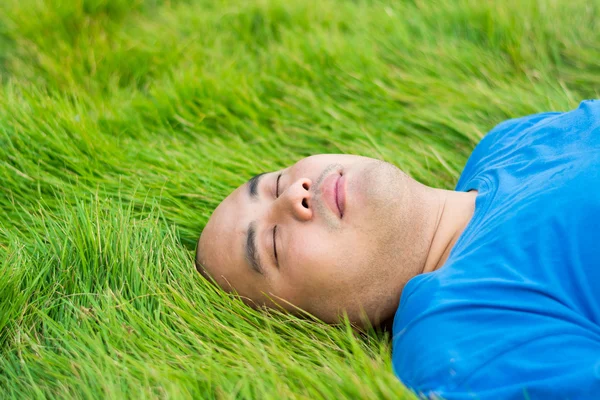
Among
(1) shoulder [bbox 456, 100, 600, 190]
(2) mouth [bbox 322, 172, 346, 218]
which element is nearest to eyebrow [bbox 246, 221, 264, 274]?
(2) mouth [bbox 322, 172, 346, 218]

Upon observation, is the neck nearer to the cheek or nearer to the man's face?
the man's face

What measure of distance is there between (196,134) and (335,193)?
1163 millimetres

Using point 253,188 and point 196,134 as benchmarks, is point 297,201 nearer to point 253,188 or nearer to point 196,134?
point 253,188

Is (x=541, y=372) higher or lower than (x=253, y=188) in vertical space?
→ lower

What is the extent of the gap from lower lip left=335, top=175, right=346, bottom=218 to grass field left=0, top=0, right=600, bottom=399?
0.39 metres

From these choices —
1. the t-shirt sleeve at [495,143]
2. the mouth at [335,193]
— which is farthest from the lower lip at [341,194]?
the t-shirt sleeve at [495,143]

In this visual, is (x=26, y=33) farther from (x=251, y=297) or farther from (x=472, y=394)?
(x=472, y=394)

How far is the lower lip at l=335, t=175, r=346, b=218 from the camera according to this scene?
1.92 metres

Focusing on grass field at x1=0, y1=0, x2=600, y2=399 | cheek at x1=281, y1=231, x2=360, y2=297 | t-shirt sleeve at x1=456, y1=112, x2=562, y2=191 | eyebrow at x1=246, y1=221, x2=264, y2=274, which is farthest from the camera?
t-shirt sleeve at x1=456, y1=112, x2=562, y2=191

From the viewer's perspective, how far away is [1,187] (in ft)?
8.07

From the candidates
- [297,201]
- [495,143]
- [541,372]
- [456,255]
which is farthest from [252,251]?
[495,143]

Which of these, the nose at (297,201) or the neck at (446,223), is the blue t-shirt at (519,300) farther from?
the nose at (297,201)

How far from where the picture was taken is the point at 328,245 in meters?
1.85

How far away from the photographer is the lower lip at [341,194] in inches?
75.4
